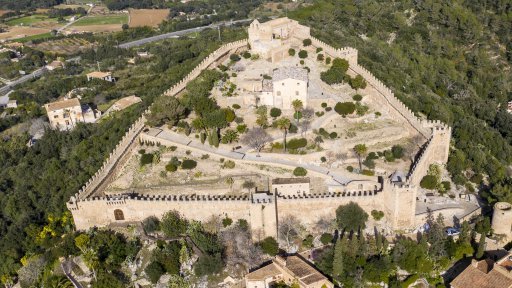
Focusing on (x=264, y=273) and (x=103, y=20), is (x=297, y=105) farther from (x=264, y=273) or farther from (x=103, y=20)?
(x=103, y=20)

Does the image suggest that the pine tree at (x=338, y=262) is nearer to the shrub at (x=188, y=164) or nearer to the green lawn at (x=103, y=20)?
the shrub at (x=188, y=164)

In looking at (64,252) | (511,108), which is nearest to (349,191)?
(64,252)

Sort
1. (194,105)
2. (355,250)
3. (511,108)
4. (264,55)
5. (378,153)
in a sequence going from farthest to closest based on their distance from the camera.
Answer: (511,108) < (264,55) < (194,105) < (378,153) < (355,250)

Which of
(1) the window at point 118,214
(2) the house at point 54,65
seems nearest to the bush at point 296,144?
(1) the window at point 118,214

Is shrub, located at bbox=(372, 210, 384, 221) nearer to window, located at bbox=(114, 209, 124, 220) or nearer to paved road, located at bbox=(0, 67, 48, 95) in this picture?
window, located at bbox=(114, 209, 124, 220)

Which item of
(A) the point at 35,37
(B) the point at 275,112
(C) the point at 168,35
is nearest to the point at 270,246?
(B) the point at 275,112

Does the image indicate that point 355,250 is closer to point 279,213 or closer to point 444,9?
point 279,213

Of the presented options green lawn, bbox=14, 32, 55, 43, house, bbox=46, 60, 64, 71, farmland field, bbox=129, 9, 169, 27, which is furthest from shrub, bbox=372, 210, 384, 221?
green lawn, bbox=14, 32, 55, 43
